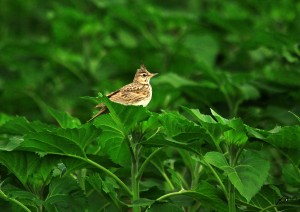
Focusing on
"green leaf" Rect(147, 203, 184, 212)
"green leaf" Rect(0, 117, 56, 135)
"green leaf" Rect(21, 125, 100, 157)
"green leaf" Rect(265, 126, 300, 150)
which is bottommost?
"green leaf" Rect(147, 203, 184, 212)

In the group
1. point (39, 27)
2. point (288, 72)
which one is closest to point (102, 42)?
point (39, 27)

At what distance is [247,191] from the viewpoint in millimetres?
4055

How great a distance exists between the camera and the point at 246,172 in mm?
4203

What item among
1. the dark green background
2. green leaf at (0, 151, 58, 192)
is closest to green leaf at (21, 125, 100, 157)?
green leaf at (0, 151, 58, 192)

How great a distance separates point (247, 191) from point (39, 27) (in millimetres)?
10415

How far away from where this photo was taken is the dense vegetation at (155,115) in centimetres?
427

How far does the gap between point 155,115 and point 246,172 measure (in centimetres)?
61

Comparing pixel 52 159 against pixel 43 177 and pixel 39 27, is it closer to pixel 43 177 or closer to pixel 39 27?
pixel 43 177

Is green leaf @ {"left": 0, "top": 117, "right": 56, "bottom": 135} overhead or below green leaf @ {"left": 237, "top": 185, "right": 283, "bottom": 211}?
overhead

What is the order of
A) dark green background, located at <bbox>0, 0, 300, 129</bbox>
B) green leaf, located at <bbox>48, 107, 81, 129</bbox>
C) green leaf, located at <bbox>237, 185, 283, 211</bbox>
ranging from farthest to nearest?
dark green background, located at <bbox>0, 0, 300, 129</bbox> < green leaf, located at <bbox>48, 107, 81, 129</bbox> < green leaf, located at <bbox>237, 185, 283, 211</bbox>

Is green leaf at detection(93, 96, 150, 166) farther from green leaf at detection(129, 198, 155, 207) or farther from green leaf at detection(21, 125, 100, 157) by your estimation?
green leaf at detection(129, 198, 155, 207)

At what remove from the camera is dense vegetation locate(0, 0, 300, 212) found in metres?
4.27

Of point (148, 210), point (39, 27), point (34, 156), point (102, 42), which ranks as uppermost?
point (34, 156)

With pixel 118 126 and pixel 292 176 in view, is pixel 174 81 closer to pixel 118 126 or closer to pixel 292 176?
pixel 292 176
